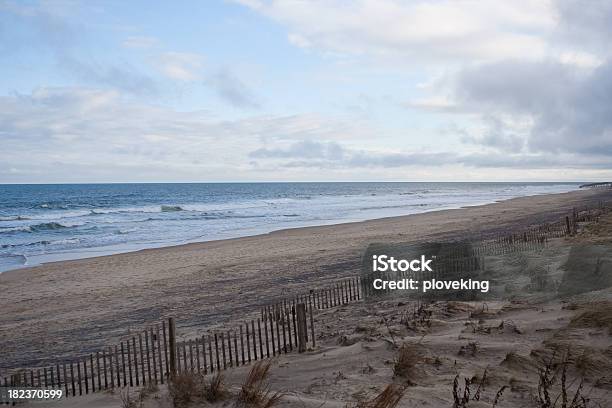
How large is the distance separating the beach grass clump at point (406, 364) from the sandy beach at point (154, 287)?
19.9ft

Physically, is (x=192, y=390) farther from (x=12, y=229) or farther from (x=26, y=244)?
(x=12, y=229)

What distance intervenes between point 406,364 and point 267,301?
7.99 m

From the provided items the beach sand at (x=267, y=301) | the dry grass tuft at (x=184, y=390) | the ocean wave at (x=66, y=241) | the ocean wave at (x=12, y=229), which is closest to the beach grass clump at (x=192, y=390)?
the dry grass tuft at (x=184, y=390)

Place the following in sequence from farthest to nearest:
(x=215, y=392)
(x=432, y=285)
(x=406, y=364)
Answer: (x=432, y=285) → (x=406, y=364) → (x=215, y=392)

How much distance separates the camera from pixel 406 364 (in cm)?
704

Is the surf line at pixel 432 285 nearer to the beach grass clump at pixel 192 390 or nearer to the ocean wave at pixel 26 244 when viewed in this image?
the beach grass clump at pixel 192 390

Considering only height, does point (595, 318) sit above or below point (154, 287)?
above

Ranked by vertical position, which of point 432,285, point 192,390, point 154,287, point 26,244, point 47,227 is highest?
point 192,390

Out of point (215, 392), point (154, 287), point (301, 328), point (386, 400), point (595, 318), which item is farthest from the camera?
point (154, 287)

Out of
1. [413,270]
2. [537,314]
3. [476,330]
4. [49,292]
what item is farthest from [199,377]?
[49,292]

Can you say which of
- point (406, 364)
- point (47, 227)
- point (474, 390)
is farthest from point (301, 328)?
point (47, 227)

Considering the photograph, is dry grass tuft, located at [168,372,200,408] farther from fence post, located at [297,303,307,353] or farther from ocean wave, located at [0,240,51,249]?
ocean wave, located at [0,240,51,249]

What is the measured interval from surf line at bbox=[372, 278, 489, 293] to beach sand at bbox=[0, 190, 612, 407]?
4.72ft

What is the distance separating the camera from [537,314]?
1002cm
